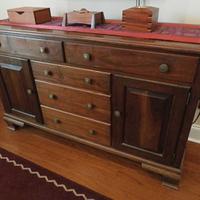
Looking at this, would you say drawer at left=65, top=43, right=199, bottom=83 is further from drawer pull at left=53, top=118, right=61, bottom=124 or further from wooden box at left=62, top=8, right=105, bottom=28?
drawer pull at left=53, top=118, right=61, bottom=124

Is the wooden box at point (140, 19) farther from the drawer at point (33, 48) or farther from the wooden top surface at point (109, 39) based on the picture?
the drawer at point (33, 48)

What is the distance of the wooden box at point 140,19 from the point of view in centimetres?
108

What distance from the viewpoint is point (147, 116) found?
3.85 feet

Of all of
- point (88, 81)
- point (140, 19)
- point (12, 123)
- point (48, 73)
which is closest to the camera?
point (140, 19)

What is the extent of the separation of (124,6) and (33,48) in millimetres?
674

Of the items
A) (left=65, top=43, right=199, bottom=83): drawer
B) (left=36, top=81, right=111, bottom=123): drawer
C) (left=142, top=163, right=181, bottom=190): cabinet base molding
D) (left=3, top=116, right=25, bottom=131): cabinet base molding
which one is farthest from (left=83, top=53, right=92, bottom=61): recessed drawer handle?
(left=3, top=116, right=25, bottom=131): cabinet base molding

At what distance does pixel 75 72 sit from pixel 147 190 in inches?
34.2

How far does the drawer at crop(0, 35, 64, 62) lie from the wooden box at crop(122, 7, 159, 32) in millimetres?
394

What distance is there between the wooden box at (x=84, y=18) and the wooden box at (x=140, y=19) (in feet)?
0.65

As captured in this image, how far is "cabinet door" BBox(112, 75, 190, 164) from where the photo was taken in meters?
1.06

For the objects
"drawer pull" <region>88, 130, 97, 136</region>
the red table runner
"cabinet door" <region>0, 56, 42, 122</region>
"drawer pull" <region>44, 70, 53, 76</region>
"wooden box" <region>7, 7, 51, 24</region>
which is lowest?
"drawer pull" <region>88, 130, 97, 136</region>

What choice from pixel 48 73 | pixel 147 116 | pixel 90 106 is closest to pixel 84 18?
pixel 48 73

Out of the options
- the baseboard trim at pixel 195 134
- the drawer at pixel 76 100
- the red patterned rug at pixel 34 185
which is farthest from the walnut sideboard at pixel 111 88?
the baseboard trim at pixel 195 134

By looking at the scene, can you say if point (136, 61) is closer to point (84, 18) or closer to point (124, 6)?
point (84, 18)
